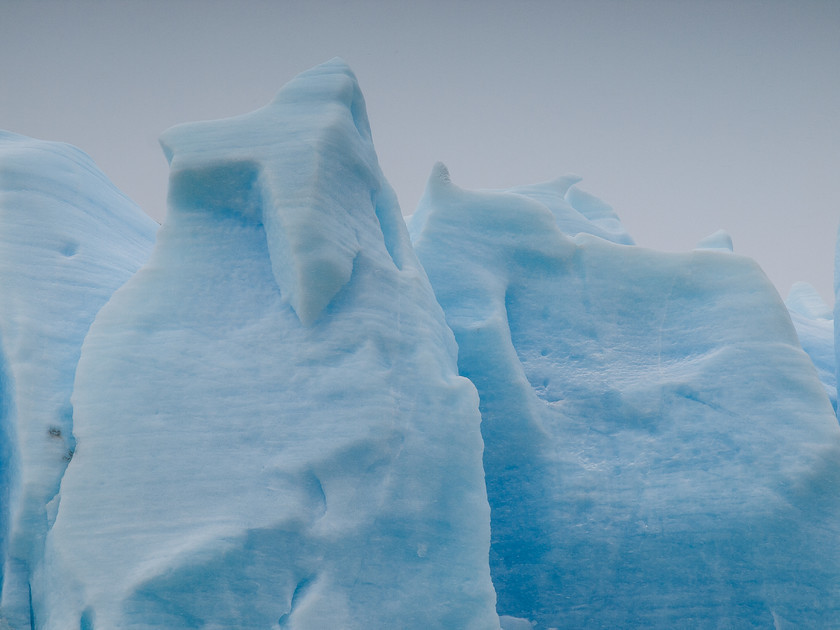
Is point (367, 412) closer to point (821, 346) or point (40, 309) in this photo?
point (40, 309)

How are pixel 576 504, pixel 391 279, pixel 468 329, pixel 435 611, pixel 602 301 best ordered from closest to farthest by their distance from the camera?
pixel 435 611
pixel 391 279
pixel 576 504
pixel 468 329
pixel 602 301

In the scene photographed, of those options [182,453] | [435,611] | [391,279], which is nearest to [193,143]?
[391,279]

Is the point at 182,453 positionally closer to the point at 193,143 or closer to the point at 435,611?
the point at 435,611

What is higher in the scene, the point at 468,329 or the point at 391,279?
the point at 391,279

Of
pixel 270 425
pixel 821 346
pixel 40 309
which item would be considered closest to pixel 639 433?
pixel 270 425

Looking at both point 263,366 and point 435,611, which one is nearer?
point 435,611

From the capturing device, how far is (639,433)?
3.02m

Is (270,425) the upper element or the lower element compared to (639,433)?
upper

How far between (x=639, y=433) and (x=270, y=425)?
1.69 meters

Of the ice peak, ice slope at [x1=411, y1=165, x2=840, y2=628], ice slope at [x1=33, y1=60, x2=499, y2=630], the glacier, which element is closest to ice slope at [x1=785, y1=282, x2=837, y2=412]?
ice slope at [x1=411, y1=165, x2=840, y2=628]

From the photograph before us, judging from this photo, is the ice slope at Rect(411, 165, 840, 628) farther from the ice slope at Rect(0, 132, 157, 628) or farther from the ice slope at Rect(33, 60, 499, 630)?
the ice slope at Rect(0, 132, 157, 628)

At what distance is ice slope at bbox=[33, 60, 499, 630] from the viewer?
2080mm

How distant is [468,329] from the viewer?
3.10 m

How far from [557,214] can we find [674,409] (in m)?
1.93
